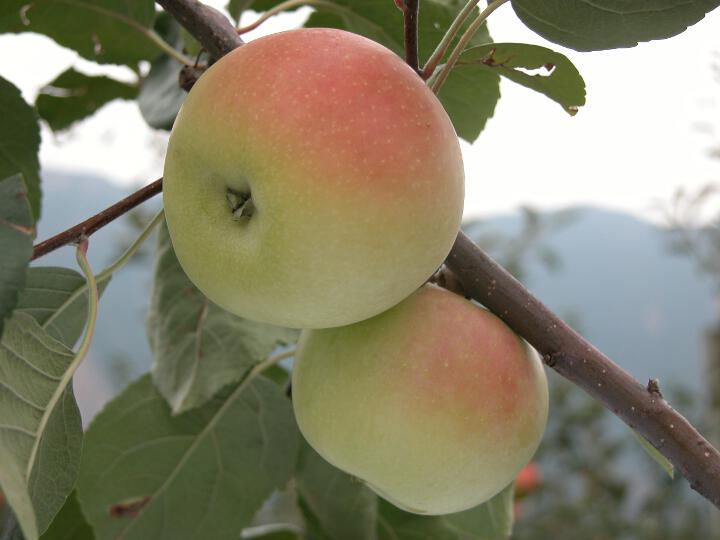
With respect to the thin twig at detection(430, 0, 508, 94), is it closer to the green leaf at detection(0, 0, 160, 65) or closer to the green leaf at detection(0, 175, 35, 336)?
the green leaf at detection(0, 175, 35, 336)

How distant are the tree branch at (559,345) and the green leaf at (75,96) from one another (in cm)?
45

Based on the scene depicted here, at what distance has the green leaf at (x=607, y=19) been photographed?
52 cm

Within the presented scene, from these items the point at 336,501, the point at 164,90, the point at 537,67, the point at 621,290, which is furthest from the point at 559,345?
the point at 621,290

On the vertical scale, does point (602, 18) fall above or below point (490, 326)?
above

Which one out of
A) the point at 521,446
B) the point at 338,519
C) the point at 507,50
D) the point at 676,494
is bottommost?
the point at 676,494

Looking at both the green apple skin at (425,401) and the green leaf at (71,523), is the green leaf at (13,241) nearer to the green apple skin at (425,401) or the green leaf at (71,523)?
the green apple skin at (425,401)

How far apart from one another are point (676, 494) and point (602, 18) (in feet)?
10.9

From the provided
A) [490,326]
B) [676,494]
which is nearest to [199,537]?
[490,326]

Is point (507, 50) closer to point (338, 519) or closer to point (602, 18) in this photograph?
point (602, 18)

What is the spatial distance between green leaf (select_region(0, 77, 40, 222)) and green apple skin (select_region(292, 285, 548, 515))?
0.34m

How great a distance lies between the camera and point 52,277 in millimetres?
635

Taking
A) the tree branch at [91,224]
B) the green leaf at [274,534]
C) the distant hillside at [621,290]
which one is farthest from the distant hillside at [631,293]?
the tree branch at [91,224]

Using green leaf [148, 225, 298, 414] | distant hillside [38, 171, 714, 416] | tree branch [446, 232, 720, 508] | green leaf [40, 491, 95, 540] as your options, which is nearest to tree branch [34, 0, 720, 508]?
tree branch [446, 232, 720, 508]

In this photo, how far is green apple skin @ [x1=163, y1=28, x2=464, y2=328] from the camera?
Result: 1.49 feet
